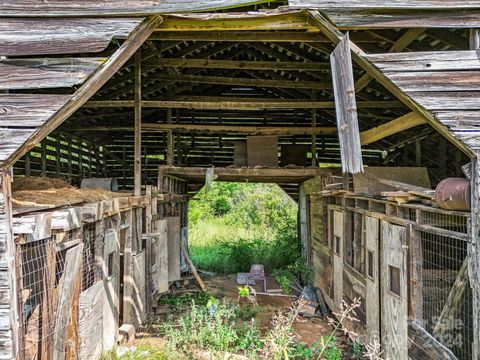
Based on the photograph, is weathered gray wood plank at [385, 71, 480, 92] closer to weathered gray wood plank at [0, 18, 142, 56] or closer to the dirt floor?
weathered gray wood plank at [0, 18, 142, 56]

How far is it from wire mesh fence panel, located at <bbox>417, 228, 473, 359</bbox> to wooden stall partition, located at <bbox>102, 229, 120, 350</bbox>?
15.4 ft

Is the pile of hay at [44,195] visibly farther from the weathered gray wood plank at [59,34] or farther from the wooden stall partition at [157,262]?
the wooden stall partition at [157,262]

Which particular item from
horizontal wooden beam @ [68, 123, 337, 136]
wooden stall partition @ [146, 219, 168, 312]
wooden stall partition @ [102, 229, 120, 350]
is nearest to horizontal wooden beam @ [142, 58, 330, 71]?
horizontal wooden beam @ [68, 123, 337, 136]

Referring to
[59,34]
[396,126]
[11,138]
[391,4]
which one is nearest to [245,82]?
[396,126]

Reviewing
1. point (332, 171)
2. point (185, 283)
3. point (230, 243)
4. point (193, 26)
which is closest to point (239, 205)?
point (230, 243)

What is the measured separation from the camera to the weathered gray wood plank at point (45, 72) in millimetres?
4301

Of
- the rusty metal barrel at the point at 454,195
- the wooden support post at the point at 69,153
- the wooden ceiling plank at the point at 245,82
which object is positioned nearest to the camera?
the rusty metal barrel at the point at 454,195

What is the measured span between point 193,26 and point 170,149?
5.77m

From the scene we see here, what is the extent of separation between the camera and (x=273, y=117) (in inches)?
515

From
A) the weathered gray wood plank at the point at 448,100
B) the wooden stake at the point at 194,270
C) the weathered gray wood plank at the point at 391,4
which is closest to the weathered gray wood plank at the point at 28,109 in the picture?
the weathered gray wood plank at the point at 391,4

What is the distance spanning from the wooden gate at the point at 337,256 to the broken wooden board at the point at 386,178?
1357 millimetres

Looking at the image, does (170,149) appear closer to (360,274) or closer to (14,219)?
(360,274)

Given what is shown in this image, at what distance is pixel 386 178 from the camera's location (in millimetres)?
8539

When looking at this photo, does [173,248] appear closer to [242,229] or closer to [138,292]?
[138,292]
